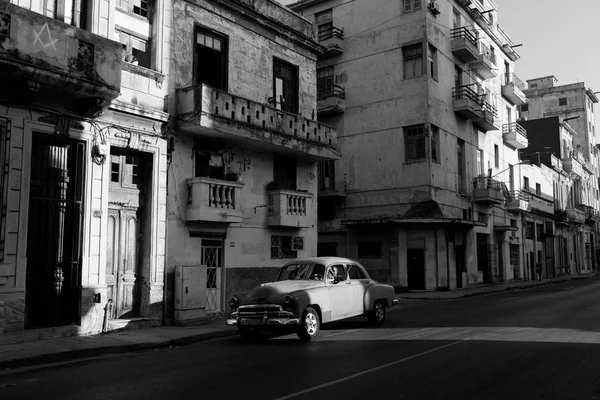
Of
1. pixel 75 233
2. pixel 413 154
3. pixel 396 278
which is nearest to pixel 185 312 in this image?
pixel 75 233

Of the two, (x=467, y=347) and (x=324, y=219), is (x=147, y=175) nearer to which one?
(x=467, y=347)

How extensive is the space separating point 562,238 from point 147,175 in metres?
49.5

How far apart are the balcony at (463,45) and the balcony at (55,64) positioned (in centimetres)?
2358

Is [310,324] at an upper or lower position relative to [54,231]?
lower

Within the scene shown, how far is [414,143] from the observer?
29.0m

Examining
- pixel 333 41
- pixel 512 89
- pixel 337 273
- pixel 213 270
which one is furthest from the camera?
pixel 512 89

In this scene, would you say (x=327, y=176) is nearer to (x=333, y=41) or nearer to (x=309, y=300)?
(x=333, y=41)

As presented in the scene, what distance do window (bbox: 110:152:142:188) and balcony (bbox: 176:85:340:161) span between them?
1.70 metres

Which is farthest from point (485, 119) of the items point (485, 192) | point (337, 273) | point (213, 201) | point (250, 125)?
point (337, 273)

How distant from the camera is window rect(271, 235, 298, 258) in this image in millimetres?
18984

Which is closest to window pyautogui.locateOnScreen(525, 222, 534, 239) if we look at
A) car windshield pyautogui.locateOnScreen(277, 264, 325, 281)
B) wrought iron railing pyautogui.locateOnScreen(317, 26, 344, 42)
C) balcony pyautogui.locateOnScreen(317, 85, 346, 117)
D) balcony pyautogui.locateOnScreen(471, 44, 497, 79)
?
balcony pyautogui.locateOnScreen(471, 44, 497, 79)

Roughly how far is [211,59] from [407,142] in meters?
15.2

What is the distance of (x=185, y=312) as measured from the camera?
1457 cm

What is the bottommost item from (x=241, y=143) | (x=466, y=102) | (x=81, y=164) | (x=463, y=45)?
(x=81, y=164)
